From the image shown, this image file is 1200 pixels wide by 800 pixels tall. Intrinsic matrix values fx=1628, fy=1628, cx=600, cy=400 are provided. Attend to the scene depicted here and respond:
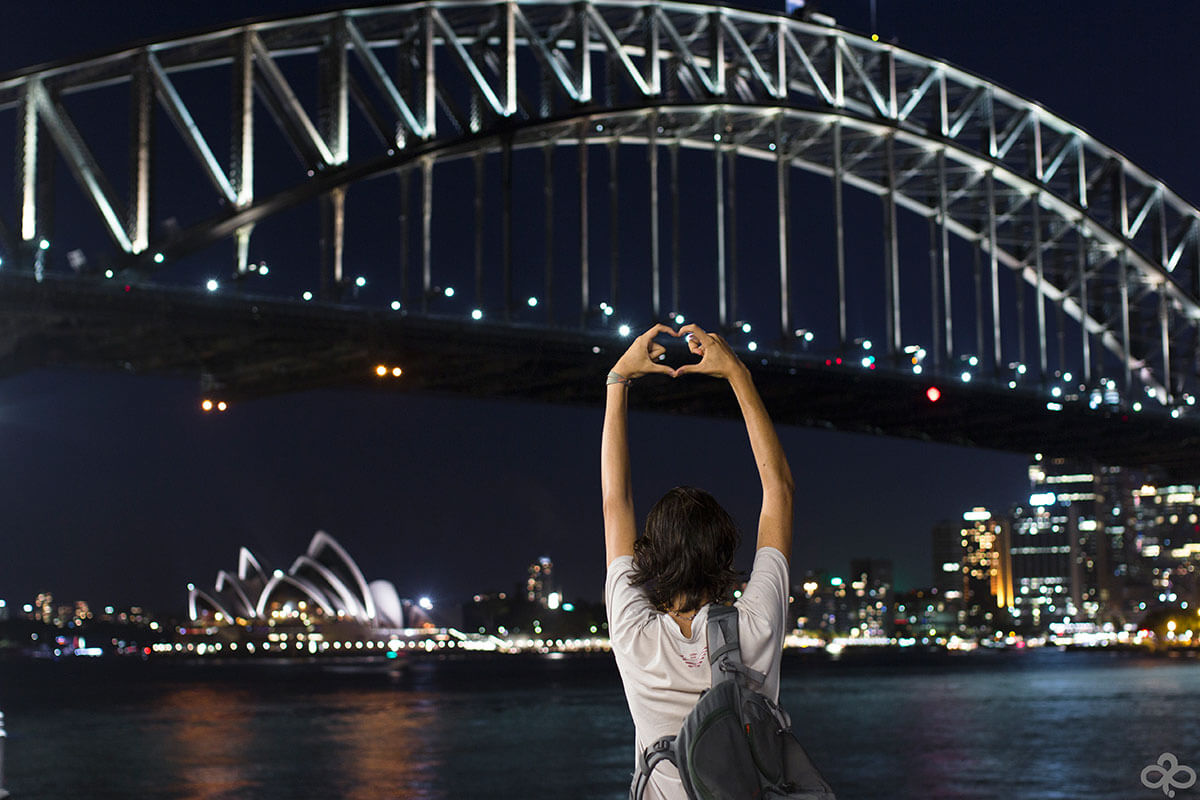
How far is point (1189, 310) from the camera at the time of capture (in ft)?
180

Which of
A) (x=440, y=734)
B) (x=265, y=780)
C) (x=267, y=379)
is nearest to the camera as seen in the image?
(x=265, y=780)

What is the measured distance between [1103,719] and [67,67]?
89.0ft

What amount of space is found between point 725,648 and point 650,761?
0.71ft

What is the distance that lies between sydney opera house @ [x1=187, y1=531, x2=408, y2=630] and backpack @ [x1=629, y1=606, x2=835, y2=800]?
110 m

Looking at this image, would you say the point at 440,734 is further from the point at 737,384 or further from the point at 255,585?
the point at 255,585

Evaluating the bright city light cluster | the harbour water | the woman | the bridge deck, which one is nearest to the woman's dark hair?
the woman

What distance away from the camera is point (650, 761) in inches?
96.7

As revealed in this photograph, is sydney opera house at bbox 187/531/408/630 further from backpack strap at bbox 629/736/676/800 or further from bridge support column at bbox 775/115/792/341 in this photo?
backpack strap at bbox 629/736/676/800

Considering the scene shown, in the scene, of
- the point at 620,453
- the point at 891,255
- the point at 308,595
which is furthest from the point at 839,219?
the point at 308,595

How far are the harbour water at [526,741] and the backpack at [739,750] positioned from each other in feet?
63.7

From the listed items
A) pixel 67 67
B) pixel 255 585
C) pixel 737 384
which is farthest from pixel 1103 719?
pixel 255 585

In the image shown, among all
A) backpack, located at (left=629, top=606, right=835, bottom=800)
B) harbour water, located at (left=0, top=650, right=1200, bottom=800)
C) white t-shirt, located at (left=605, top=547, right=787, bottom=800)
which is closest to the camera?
backpack, located at (left=629, top=606, right=835, bottom=800)

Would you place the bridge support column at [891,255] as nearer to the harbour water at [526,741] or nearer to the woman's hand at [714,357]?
the harbour water at [526,741]

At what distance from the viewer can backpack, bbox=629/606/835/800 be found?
2.29 meters
